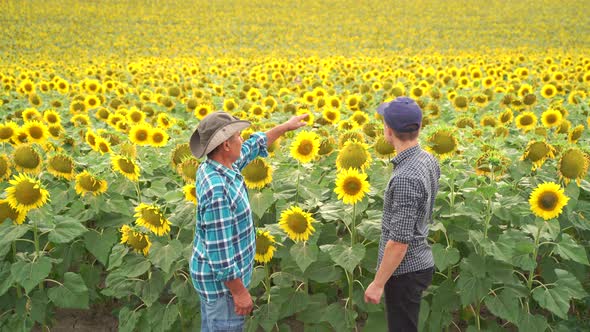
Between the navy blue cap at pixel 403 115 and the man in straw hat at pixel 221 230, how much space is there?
767mm

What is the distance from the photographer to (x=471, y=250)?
346 cm

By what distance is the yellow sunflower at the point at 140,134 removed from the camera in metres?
4.64

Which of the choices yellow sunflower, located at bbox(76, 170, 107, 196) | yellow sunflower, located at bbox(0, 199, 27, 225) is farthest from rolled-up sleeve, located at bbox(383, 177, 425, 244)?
yellow sunflower, located at bbox(0, 199, 27, 225)

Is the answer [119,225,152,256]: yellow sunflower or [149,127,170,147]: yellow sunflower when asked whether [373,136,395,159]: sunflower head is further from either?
[149,127,170,147]: yellow sunflower

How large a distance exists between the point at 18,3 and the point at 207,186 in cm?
4917

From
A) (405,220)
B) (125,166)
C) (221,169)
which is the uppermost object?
(221,169)

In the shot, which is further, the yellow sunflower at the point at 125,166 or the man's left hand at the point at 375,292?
the yellow sunflower at the point at 125,166

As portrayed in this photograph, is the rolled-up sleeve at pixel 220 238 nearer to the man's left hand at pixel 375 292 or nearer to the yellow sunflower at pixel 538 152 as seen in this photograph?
the man's left hand at pixel 375 292

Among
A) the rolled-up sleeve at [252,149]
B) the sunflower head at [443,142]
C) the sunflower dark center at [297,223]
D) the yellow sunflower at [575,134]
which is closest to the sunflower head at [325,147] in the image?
the rolled-up sleeve at [252,149]

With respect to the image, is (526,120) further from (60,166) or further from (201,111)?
(60,166)

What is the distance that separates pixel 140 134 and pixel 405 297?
298 cm

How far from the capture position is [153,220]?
3146mm

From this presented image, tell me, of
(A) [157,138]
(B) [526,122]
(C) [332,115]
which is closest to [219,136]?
(A) [157,138]

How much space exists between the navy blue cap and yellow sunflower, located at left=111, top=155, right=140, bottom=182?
6.33 feet
